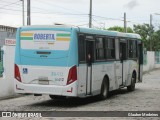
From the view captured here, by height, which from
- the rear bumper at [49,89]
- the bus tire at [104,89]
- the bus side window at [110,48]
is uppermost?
the bus side window at [110,48]

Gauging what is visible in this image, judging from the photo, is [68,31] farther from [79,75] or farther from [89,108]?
[89,108]

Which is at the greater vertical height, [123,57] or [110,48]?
[110,48]

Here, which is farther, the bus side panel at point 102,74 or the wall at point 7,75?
the wall at point 7,75

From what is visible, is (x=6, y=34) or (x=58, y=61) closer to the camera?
(x=58, y=61)

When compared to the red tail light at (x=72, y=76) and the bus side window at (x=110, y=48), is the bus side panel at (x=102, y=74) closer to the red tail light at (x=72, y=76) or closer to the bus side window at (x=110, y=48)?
the bus side window at (x=110, y=48)

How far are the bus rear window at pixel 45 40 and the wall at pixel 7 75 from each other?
3.31 m

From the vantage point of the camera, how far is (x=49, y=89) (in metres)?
15.5

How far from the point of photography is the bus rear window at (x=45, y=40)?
15523mm

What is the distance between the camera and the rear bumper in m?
15.3

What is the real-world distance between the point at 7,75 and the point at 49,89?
4.37 meters

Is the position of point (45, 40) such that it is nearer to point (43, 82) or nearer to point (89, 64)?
point (43, 82)

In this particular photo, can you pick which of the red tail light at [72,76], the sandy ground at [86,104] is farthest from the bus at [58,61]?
the sandy ground at [86,104]

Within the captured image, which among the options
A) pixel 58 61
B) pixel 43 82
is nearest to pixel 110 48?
pixel 58 61

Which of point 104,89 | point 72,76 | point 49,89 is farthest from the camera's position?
point 104,89
